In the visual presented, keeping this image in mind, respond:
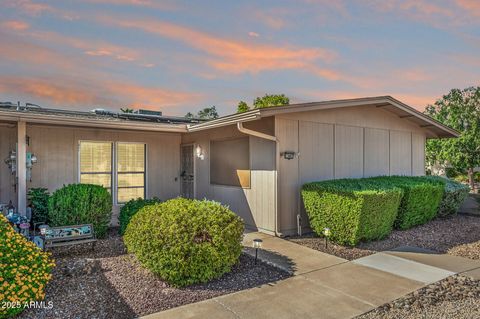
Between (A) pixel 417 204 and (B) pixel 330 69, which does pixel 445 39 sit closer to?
(B) pixel 330 69

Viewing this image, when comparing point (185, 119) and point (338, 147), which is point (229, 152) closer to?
point (338, 147)

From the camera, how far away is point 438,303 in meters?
3.82

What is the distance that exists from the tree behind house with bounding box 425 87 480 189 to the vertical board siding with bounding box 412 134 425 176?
811 centimetres

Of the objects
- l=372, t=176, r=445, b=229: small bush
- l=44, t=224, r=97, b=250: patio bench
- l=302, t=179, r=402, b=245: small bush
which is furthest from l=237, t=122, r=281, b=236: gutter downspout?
l=44, t=224, r=97, b=250: patio bench

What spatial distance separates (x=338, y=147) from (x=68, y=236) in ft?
20.7

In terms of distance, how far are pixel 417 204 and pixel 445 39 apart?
17.0ft

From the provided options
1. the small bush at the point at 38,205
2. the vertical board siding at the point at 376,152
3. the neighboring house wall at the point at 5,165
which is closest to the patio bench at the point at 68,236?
the small bush at the point at 38,205

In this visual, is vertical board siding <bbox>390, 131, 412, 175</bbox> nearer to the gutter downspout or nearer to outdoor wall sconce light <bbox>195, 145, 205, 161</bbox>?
the gutter downspout

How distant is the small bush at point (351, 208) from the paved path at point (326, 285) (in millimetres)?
601

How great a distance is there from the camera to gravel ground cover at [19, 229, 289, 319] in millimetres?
3473

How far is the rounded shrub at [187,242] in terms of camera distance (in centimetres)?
412

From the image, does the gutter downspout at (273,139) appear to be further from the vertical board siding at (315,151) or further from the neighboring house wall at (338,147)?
the vertical board siding at (315,151)

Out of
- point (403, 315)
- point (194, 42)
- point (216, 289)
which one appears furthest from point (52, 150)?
point (403, 315)

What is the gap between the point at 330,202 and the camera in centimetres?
638
